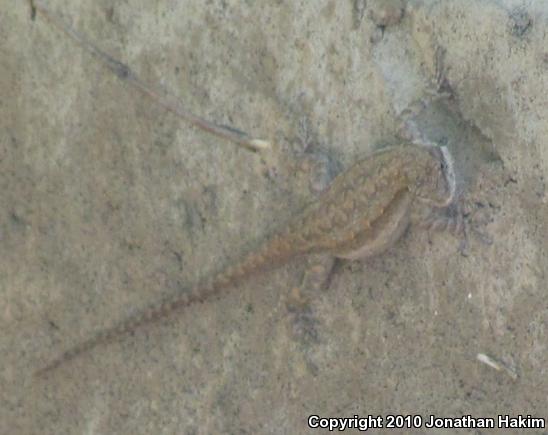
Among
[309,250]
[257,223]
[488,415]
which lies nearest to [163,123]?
[257,223]

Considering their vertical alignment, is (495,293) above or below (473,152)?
below

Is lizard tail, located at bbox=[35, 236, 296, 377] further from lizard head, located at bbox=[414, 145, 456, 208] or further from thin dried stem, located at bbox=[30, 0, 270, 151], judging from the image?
lizard head, located at bbox=[414, 145, 456, 208]

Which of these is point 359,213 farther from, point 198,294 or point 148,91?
point 148,91

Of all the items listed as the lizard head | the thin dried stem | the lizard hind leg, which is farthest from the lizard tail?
the lizard head

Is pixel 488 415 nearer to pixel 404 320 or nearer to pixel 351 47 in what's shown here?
pixel 404 320

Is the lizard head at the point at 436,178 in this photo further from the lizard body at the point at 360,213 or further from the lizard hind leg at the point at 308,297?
the lizard hind leg at the point at 308,297

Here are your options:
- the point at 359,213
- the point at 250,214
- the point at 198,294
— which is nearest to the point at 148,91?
the point at 250,214

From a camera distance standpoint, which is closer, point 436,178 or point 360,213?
point 436,178
